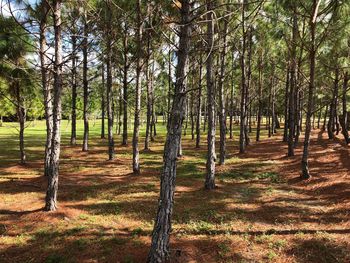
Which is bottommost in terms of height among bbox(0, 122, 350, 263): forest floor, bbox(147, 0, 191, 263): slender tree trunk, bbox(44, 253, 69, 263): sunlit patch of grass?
bbox(44, 253, 69, 263): sunlit patch of grass

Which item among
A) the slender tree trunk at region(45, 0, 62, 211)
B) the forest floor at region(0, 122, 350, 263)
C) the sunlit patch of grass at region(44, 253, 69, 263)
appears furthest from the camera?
the slender tree trunk at region(45, 0, 62, 211)

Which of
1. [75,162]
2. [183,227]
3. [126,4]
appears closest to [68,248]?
[183,227]

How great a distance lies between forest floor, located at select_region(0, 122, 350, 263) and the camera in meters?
7.86

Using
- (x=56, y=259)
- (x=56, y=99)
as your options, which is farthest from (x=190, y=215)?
(x=56, y=99)

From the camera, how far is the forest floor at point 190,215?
7.86 m

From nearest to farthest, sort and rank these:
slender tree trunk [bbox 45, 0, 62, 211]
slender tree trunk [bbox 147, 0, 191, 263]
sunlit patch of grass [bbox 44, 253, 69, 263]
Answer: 1. slender tree trunk [bbox 147, 0, 191, 263]
2. sunlit patch of grass [bbox 44, 253, 69, 263]
3. slender tree trunk [bbox 45, 0, 62, 211]

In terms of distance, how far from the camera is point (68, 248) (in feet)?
26.5

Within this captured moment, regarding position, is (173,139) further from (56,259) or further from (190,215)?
(190,215)

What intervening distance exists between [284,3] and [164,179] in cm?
1333

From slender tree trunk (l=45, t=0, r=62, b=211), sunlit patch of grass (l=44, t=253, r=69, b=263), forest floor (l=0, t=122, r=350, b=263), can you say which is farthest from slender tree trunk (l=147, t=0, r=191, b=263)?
slender tree trunk (l=45, t=0, r=62, b=211)

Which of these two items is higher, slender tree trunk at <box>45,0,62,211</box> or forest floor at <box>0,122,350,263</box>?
slender tree trunk at <box>45,0,62,211</box>

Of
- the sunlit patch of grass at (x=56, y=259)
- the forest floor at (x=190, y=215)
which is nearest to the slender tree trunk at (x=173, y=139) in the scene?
the forest floor at (x=190, y=215)

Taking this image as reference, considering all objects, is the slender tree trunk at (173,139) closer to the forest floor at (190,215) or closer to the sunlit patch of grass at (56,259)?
the forest floor at (190,215)

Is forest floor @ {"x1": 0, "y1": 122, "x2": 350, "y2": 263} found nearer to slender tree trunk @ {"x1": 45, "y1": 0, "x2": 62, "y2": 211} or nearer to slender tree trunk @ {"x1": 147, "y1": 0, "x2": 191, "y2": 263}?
slender tree trunk @ {"x1": 147, "y1": 0, "x2": 191, "y2": 263}
